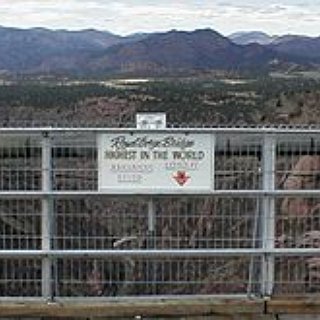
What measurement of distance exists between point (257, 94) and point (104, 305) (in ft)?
314

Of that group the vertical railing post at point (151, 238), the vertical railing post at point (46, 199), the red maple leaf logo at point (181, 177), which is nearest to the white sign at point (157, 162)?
the red maple leaf logo at point (181, 177)

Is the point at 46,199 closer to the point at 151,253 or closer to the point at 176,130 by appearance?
the point at 151,253

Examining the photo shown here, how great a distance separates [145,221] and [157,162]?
0.51 metres

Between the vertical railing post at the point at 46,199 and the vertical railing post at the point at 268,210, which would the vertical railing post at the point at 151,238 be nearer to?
the vertical railing post at the point at 46,199

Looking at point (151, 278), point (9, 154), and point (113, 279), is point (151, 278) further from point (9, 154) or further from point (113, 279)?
point (9, 154)

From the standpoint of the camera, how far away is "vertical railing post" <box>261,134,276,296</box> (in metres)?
7.91

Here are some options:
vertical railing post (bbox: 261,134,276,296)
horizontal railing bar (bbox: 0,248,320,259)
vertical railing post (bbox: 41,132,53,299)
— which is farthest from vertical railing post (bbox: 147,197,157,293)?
vertical railing post (bbox: 261,134,276,296)

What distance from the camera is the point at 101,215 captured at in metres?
7.94

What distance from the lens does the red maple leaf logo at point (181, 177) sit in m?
7.97

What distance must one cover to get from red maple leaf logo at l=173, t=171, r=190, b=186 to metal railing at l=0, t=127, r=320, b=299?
114 mm

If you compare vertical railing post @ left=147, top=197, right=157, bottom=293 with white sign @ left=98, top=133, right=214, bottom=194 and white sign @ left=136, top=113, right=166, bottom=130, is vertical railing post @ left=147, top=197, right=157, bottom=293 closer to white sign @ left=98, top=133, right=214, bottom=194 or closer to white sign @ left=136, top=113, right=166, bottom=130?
white sign @ left=98, top=133, right=214, bottom=194

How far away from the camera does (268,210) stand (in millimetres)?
8016

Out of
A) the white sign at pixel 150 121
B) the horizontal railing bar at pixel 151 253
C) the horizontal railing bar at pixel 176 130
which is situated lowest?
the horizontal railing bar at pixel 151 253

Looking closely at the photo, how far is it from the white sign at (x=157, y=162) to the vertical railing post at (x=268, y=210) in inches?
18.3
